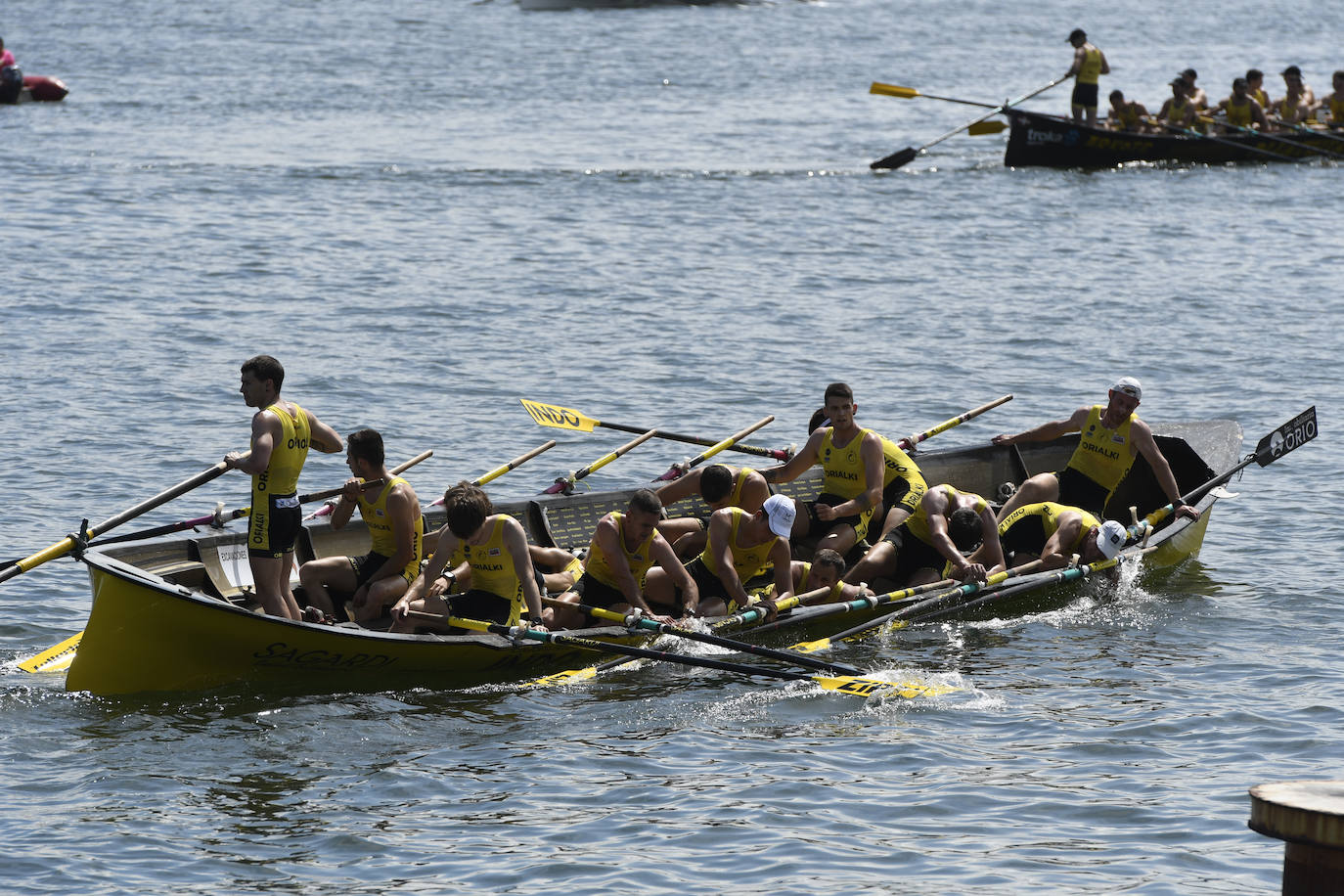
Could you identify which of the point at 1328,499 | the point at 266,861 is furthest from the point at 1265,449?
the point at 266,861

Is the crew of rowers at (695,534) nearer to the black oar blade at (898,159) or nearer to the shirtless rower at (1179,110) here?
the black oar blade at (898,159)

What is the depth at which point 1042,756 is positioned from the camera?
453 inches

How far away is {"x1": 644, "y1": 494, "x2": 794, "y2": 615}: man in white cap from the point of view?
13.0 metres

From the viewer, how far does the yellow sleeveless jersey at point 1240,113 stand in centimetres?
3566

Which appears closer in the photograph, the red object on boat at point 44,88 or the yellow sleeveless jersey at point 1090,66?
the yellow sleeveless jersey at point 1090,66

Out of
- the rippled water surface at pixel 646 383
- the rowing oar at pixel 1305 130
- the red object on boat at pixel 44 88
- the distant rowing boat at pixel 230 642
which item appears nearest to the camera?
the rippled water surface at pixel 646 383

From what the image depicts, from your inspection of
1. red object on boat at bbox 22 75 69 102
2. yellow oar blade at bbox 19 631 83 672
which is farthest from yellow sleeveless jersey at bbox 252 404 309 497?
red object on boat at bbox 22 75 69 102

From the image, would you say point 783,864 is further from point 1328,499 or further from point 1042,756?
point 1328,499

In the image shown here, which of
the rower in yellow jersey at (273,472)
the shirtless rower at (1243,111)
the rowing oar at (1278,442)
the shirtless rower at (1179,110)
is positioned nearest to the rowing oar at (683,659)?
the rower in yellow jersey at (273,472)

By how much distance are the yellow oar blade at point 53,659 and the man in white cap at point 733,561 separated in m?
4.37

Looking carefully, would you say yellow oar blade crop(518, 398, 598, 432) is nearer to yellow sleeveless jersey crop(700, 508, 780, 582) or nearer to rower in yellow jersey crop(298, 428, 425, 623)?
yellow sleeveless jersey crop(700, 508, 780, 582)

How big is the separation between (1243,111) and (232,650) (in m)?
29.6

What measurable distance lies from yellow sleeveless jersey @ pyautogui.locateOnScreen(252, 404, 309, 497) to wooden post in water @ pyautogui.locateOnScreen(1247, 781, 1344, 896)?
7.69 meters

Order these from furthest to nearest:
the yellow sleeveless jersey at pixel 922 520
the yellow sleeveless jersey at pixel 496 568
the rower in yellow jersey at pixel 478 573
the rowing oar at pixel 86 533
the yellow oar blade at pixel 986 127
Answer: the yellow oar blade at pixel 986 127 → the yellow sleeveless jersey at pixel 922 520 → the yellow sleeveless jersey at pixel 496 568 → the rower in yellow jersey at pixel 478 573 → the rowing oar at pixel 86 533
